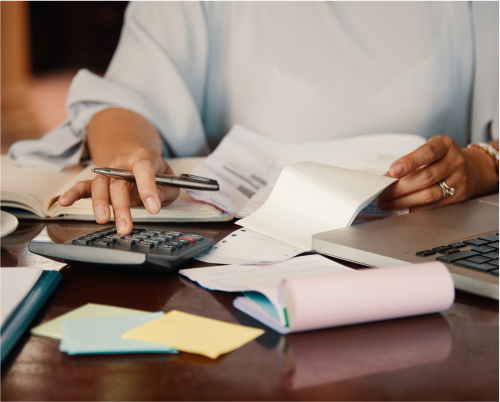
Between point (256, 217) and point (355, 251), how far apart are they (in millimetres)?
166

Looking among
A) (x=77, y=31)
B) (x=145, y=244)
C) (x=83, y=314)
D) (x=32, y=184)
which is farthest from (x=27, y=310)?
(x=77, y=31)

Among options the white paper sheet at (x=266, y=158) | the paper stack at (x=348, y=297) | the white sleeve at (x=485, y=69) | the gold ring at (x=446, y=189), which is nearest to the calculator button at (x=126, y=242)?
the paper stack at (x=348, y=297)

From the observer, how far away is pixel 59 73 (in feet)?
17.2

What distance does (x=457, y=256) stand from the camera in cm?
44

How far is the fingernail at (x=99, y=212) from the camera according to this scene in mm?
565

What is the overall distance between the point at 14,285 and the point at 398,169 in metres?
0.49

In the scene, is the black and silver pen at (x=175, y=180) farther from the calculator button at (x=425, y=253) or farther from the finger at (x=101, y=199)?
the calculator button at (x=425, y=253)

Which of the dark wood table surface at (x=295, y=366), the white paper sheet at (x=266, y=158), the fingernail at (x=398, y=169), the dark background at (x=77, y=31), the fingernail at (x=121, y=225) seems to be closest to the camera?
the dark wood table surface at (x=295, y=366)

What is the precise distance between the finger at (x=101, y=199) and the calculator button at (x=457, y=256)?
0.36 m

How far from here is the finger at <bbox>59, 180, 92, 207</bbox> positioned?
23.8 inches

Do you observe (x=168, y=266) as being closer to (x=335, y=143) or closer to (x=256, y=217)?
(x=256, y=217)

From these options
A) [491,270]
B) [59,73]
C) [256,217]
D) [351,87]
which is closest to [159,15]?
[351,87]

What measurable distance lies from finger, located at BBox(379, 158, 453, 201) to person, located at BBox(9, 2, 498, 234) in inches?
12.6

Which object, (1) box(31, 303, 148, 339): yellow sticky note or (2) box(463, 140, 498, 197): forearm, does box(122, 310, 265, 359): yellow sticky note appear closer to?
(1) box(31, 303, 148, 339): yellow sticky note
